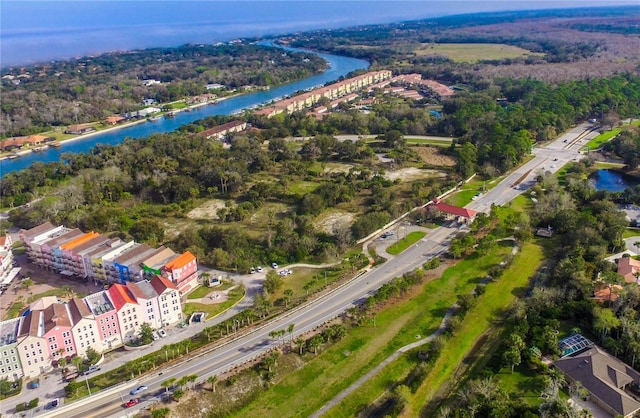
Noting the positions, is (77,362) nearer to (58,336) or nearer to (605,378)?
(58,336)

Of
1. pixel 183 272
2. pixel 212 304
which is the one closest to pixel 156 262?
pixel 183 272

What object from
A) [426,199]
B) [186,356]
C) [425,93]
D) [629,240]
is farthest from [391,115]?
[186,356]

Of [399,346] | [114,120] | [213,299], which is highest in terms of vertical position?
[114,120]

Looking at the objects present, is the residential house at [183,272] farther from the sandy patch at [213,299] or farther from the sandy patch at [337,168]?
the sandy patch at [337,168]

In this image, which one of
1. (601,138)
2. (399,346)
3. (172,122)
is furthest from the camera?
(172,122)

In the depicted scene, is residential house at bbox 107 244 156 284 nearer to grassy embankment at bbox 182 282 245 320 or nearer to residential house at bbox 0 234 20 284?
grassy embankment at bbox 182 282 245 320

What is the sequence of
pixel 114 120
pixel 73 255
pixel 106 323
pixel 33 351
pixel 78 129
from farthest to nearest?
pixel 114 120 < pixel 78 129 < pixel 73 255 < pixel 106 323 < pixel 33 351

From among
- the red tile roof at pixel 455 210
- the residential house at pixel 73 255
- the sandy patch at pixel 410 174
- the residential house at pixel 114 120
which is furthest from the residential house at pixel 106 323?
the residential house at pixel 114 120

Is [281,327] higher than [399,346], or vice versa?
[281,327]
